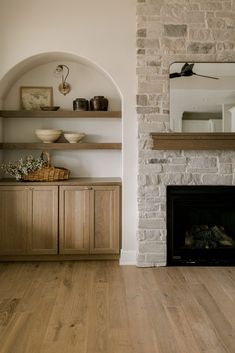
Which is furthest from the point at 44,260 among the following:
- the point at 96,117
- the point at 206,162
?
the point at 206,162

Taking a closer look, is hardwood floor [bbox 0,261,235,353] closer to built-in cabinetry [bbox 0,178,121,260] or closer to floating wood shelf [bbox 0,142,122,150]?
built-in cabinetry [bbox 0,178,121,260]

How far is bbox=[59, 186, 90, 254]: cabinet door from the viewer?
14.3 ft

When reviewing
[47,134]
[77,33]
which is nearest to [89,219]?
[47,134]

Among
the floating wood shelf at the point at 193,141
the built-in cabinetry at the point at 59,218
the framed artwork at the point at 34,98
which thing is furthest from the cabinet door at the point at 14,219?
the floating wood shelf at the point at 193,141

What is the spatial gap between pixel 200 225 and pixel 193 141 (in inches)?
38.2

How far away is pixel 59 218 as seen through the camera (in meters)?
4.35

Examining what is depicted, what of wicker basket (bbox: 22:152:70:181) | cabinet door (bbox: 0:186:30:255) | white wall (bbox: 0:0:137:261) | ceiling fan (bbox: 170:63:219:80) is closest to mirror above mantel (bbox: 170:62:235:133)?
ceiling fan (bbox: 170:63:219:80)

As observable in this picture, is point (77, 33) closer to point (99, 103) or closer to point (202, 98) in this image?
point (99, 103)

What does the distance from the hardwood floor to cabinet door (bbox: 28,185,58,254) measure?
192mm

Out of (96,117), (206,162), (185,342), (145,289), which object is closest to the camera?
(185,342)

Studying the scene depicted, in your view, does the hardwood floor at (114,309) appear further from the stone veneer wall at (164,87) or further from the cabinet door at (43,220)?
the stone veneer wall at (164,87)

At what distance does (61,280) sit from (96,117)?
1.85 m

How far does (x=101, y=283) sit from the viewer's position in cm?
370

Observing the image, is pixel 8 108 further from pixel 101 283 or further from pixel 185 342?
pixel 185 342
